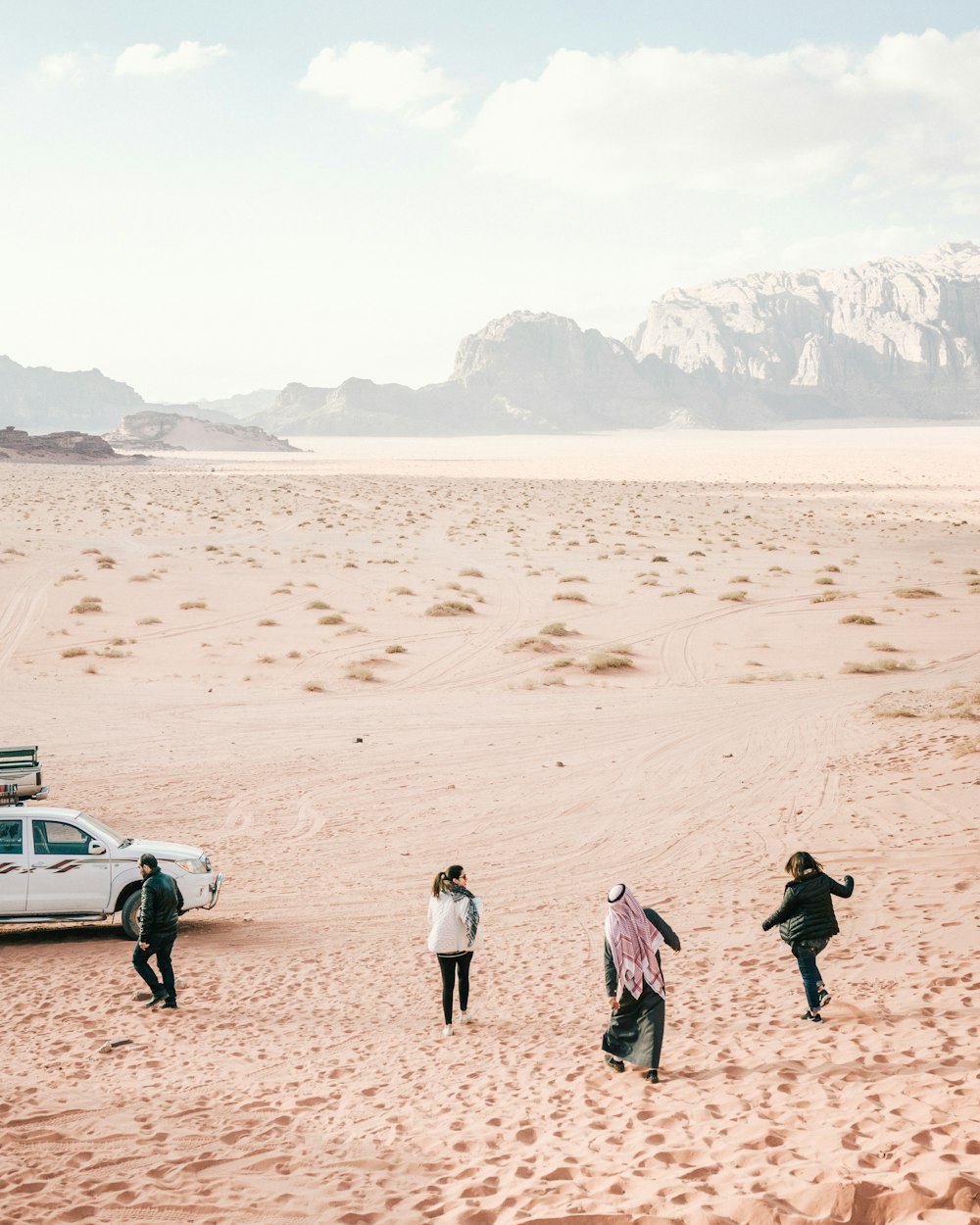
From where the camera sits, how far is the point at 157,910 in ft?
30.5

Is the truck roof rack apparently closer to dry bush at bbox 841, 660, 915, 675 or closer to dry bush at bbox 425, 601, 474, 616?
dry bush at bbox 841, 660, 915, 675

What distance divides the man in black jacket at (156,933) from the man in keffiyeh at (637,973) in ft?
13.5

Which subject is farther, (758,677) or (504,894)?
(758,677)

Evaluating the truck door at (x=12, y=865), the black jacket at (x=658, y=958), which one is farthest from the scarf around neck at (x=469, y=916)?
the truck door at (x=12, y=865)

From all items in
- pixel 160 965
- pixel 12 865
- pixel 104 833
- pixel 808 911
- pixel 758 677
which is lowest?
pixel 160 965

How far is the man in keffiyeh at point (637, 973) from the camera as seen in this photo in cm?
736

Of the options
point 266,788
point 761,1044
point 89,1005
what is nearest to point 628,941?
point 761,1044

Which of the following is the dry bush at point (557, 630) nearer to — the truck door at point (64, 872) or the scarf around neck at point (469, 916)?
the truck door at point (64, 872)

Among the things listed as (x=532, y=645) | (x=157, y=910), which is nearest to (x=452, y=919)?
(x=157, y=910)

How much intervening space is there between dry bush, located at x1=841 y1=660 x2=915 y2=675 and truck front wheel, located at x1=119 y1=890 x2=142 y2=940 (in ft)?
56.5

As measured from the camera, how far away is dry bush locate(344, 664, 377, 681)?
24.6 meters

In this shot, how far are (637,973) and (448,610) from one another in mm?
24570

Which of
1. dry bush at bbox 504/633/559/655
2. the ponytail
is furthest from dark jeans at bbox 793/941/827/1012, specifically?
dry bush at bbox 504/633/559/655

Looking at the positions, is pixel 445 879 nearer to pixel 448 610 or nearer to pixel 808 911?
pixel 808 911
